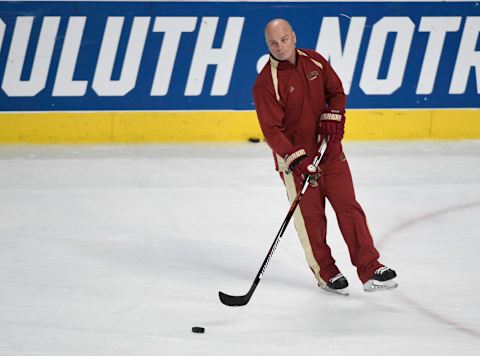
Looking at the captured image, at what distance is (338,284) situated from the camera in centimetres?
445

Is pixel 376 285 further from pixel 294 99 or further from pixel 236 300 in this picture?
pixel 294 99

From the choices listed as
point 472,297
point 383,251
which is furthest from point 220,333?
point 383,251

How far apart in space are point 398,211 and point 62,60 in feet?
10.9

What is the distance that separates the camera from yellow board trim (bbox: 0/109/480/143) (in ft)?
26.8

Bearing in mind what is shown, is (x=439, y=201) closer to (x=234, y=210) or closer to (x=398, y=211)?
(x=398, y=211)

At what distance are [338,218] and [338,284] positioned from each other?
281mm

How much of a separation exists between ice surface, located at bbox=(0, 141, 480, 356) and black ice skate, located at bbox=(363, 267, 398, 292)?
0.16ft

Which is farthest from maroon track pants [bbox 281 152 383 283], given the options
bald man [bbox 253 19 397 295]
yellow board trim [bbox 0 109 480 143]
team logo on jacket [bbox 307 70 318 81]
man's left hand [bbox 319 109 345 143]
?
yellow board trim [bbox 0 109 480 143]

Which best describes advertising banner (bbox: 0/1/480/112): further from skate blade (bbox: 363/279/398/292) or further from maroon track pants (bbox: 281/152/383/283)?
skate blade (bbox: 363/279/398/292)

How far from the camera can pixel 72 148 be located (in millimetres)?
8008

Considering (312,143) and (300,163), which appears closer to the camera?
(300,163)

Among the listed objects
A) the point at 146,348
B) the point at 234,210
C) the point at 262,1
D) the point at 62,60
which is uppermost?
the point at 262,1

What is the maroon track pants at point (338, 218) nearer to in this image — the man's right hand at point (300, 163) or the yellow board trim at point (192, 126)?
the man's right hand at point (300, 163)

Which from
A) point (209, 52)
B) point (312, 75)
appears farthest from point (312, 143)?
point (209, 52)
